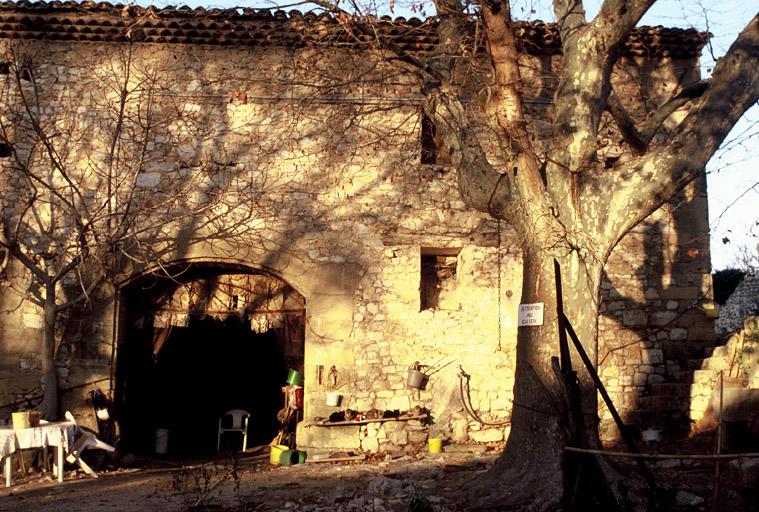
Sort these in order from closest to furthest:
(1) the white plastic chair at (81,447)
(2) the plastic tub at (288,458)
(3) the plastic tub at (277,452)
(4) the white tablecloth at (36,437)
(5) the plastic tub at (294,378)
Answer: (4) the white tablecloth at (36,437)
(1) the white plastic chair at (81,447)
(2) the plastic tub at (288,458)
(3) the plastic tub at (277,452)
(5) the plastic tub at (294,378)

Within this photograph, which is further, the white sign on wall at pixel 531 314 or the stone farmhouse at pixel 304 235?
the stone farmhouse at pixel 304 235

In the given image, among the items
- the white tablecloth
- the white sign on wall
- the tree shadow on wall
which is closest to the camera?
the white sign on wall

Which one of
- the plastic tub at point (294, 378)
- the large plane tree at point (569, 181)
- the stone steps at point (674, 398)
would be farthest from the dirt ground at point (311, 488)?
the stone steps at point (674, 398)

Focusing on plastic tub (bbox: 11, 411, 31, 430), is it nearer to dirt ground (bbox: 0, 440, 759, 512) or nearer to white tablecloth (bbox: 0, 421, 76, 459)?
white tablecloth (bbox: 0, 421, 76, 459)

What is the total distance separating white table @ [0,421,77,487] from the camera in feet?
25.9

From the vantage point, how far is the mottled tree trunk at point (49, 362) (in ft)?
31.1

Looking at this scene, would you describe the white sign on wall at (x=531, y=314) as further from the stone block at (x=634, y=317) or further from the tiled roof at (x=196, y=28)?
the tiled roof at (x=196, y=28)

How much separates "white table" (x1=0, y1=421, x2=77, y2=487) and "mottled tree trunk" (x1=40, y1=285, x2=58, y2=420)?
1.10 meters

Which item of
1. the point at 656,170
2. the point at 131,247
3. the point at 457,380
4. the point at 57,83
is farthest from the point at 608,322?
the point at 57,83

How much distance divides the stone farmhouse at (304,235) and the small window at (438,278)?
28mm

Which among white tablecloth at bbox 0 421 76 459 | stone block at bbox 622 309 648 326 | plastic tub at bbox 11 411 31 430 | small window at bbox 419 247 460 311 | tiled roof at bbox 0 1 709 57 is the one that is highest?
tiled roof at bbox 0 1 709 57

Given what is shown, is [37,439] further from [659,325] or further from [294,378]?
[659,325]

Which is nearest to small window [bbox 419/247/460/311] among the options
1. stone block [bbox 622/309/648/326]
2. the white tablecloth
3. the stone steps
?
stone block [bbox 622/309/648/326]

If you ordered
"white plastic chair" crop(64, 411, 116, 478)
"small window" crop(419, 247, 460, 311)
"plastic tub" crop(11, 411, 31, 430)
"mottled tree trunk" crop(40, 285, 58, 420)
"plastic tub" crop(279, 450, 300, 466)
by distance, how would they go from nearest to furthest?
"plastic tub" crop(11, 411, 31, 430)
"white plastic chair" crop(64, 411, 116, 478)
"plastic tub" crop(279, 450, 300, 466)
"mottled tree trunk" crop(40, 285, 58, 420)
"small window" crop(419, 247, 460, 311)
